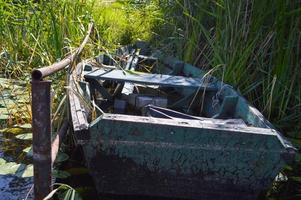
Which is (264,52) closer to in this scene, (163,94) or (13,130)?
(163,94)

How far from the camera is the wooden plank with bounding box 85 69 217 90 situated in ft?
10.6

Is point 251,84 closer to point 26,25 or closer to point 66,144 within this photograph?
point 66,144

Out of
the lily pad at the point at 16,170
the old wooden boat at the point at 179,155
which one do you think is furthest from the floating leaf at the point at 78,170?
the old wooden boat at the point at 179,155

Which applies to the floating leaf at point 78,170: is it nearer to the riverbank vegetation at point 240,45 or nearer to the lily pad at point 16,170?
the lily pad at point 16,170

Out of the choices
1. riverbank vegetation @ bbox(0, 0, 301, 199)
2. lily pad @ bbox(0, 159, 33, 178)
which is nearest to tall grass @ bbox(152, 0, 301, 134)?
riverbank vegetation @ bbox(0, 0, 301, 199)

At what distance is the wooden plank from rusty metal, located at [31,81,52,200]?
136cm

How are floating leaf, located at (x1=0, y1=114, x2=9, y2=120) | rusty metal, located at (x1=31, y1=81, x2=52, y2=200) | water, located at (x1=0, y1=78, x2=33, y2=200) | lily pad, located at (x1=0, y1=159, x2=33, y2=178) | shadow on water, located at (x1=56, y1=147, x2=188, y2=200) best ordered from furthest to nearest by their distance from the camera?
floating leaf, located at (x1=0, y1=114, x2=9, y2=120) < water, located at (x1=0, y1=78, x2=33, y2=200) < lily pad, located at (x1=0, y1=159, x2=33, y2=178) < shadow on water, located at (x1=56, y1=147, x2=188, y2=200) < rusty metal, located at (x1=31, y1=81, x2=52, y2=200)

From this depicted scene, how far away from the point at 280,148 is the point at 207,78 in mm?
1285

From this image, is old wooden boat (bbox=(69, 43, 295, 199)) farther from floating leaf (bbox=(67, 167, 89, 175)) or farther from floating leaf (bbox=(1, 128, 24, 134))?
floating leaf (bbox=(1, 128, 24, 134))

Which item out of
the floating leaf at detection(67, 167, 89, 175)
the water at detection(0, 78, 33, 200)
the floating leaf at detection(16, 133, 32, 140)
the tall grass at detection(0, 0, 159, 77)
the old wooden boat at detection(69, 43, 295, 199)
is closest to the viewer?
the old wooden boat at detection(69, 43, 295, 199)

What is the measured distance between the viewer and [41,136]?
192 centimetres

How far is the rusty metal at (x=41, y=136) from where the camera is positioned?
1855 millimetres

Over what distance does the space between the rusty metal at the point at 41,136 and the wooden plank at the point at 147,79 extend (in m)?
1.36

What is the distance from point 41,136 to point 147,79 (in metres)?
1.50
